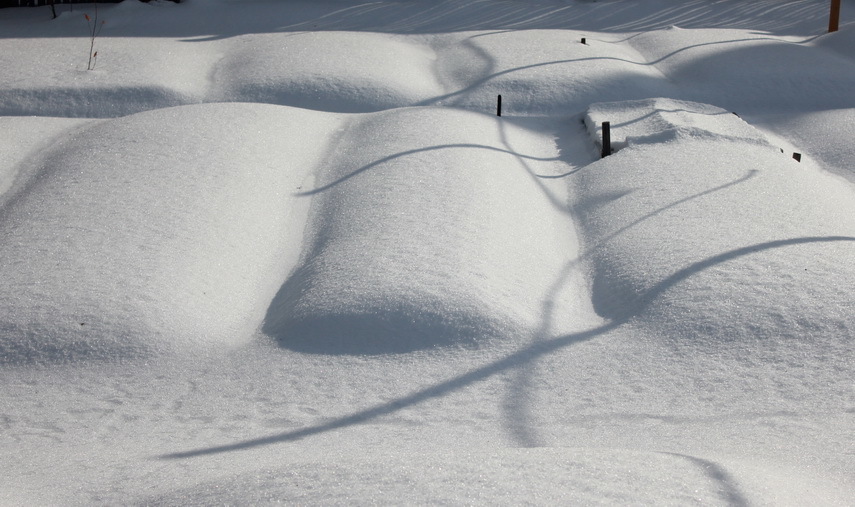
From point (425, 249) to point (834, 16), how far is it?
11.2 m

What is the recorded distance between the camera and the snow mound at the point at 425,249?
16.9ft

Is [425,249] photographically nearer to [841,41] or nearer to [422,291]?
[422,291]

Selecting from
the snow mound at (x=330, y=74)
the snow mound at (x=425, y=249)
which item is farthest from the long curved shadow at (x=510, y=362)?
the snow mound at (x=330, y=74)

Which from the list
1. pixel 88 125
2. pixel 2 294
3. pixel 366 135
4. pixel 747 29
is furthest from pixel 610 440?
pixel 747 29

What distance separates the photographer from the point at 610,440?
4027 mm

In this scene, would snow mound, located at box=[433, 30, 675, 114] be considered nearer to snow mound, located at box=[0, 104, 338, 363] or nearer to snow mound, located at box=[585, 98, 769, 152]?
snow mound, located at box=[585, 98, 769, 152]

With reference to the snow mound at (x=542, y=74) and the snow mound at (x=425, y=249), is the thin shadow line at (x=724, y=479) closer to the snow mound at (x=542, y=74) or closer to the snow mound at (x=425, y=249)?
the snow mound at (x=425, y=249)

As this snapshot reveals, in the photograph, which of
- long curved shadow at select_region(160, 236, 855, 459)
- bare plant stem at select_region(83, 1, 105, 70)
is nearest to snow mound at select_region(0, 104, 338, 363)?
long curved shadow at select_region(160, 236, 855, 459)

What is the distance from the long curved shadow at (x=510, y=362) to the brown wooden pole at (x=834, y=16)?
30.4 feet

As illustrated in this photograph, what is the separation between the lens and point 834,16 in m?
13.5

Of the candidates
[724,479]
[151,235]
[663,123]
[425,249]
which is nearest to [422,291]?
[425,249]

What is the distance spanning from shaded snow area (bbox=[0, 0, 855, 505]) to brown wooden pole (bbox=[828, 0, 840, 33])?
3118 mm

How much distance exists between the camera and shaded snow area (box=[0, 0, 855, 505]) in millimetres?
3729

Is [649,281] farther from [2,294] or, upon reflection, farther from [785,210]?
[2,294]
